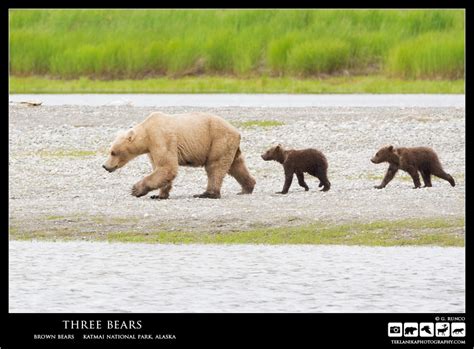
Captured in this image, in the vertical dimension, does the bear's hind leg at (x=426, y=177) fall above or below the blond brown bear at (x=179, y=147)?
below

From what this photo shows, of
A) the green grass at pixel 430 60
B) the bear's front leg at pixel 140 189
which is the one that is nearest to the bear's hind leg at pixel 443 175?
the bear's front leg at pixel 140 189

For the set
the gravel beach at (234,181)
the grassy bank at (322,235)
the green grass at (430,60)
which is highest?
the grassy bank at (322,235)

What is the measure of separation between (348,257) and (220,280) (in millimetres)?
1281

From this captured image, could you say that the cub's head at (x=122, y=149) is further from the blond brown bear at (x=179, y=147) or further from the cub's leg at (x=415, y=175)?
the cub's leg at (x=415, y=175)

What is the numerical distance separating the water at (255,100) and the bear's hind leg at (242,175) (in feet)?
31.2

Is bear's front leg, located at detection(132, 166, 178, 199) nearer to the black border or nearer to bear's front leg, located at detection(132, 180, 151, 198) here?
bear's front leg, located at detection(132, 180, 151, 198)

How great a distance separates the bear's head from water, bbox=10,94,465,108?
10.0 m

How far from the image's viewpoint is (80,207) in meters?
12.9

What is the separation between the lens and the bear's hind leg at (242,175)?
45.4ft

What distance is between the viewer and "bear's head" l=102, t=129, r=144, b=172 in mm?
13539

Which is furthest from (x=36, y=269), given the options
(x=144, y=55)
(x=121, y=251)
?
(x=144, y=55)
